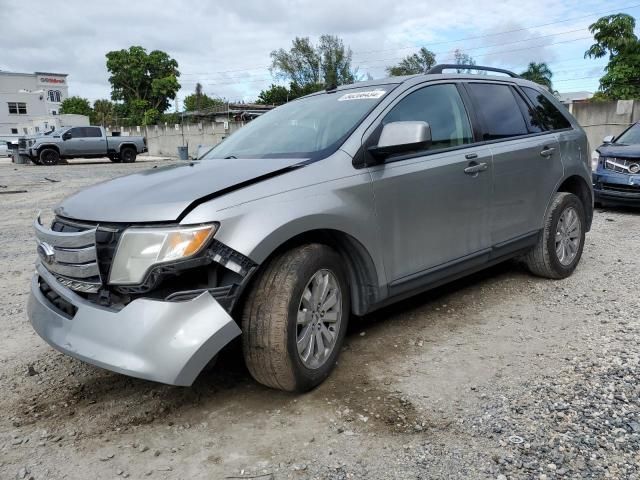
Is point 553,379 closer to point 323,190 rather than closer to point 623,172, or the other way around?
point 323,190

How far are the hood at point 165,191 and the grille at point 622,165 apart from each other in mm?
7229

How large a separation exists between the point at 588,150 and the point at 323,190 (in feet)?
11.3

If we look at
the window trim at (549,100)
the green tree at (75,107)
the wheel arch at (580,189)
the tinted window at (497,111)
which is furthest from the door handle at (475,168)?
the green tree at (75,107)

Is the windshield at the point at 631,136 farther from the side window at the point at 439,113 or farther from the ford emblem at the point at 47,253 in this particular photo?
the ford emblem at the point at 47,253

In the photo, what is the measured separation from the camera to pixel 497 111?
439 cm

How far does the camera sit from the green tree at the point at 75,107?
2904 inches

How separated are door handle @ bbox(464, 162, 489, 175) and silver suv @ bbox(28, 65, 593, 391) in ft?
0.03

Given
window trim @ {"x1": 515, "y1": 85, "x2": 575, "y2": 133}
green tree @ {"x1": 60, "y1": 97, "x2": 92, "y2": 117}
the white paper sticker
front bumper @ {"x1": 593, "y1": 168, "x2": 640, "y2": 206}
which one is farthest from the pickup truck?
green tree @ {"x1": 60, "y1": 97, "x2": 92, "y2": 117}

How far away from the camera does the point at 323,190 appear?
2.98 metres

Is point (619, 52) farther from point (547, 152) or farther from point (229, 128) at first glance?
point (547, 152)

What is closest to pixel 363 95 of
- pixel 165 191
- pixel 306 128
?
pixel 306 128

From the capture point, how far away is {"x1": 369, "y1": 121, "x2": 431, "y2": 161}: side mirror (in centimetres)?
318

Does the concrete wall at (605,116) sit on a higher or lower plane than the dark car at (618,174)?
higher

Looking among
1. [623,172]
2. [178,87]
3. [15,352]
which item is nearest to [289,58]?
[178,87]
